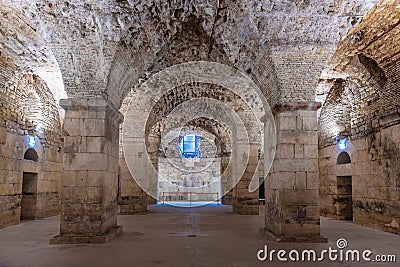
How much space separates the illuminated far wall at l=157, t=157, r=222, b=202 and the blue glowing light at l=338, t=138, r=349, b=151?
1003cm

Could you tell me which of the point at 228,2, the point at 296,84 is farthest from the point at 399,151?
the point at 228,2

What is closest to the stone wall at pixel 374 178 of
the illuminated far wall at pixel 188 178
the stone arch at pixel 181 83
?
the stone arch at pixel 181 83

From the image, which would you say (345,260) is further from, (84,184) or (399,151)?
(84,184)

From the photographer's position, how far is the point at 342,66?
353 inches

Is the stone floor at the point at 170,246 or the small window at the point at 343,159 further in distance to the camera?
the small window at the point at 343,159

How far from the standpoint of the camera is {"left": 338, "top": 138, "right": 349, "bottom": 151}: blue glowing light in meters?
10.3

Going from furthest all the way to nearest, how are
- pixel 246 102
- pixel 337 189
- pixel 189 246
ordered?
pixel 246 102 → pixel 337 189 → pixel 189 246

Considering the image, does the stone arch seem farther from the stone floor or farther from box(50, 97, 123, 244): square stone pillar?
the stone floor

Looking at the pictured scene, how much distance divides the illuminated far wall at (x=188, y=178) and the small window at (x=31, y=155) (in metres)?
10.0

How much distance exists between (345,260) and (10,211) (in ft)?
24.9

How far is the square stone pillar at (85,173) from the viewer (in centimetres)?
635

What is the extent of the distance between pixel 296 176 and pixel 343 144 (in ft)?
14.6

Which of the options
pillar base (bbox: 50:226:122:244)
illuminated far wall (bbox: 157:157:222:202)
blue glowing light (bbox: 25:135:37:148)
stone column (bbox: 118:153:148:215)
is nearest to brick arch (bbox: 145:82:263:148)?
stone column (bbox: 118:153:148:215)

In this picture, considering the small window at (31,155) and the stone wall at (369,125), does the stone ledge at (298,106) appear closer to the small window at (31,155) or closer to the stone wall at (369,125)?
the stone wall at (369,125)
